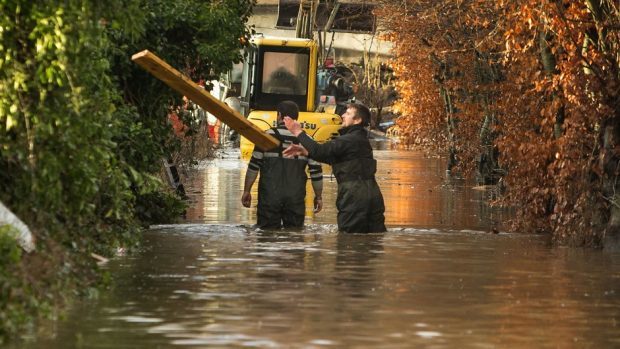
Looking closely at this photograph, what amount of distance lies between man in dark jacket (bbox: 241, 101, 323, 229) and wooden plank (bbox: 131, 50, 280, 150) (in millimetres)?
321

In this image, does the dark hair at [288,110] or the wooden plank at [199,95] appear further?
the dark hair at [288,110]

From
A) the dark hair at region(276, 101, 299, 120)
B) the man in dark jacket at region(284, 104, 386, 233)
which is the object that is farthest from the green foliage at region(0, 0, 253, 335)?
the dark hair at region(276, 101, 299, 120)

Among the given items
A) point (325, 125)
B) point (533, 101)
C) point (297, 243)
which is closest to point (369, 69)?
point (325, 125)

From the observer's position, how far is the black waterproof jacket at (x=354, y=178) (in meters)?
20.0

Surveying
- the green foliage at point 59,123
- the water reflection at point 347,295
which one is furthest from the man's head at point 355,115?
the green foliage at point 59,123

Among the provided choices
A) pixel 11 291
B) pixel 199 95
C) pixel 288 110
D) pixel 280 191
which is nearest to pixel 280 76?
pixel 280 191

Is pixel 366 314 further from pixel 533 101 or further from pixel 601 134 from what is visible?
pixel 533 101

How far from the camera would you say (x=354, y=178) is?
2019 cm

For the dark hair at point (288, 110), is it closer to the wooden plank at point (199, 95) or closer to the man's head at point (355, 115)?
the wooden plank at point (199, 95)

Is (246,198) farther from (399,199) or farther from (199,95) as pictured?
(399,199)

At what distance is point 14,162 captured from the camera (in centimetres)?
1252

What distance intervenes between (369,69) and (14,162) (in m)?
65.9

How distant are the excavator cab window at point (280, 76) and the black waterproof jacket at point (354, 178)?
98.5ft

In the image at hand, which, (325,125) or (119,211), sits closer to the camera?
(119,211)
